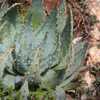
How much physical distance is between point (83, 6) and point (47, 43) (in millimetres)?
1404

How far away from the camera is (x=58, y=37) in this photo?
9.17 ft

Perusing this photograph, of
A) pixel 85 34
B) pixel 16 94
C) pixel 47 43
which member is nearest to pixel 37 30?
pixel 47 43

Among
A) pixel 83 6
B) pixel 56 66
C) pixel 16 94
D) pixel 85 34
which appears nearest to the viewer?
pixel 16 94

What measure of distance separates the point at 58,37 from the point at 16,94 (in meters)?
0.51

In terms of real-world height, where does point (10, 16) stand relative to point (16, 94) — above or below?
above

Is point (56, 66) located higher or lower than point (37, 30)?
lower

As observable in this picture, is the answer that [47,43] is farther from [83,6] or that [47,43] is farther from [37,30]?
[83,6]

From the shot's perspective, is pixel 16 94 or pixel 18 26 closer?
pixel 16 94

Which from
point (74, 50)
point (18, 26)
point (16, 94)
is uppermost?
point (18, 26)

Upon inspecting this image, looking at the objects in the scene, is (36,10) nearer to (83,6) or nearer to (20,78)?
(20,78)

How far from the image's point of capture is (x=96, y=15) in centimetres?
394

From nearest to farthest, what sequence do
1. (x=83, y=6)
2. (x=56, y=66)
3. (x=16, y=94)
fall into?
1. (x=16, y=94)
2. (x=56, y=66)
3. (x=83, y=6)

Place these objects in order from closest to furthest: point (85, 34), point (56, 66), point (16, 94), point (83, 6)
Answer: point (16, 94) < point (56, 66) < point (85, 34) < point (83, 6)

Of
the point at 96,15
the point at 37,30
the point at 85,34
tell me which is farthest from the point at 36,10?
the point at 96,15
